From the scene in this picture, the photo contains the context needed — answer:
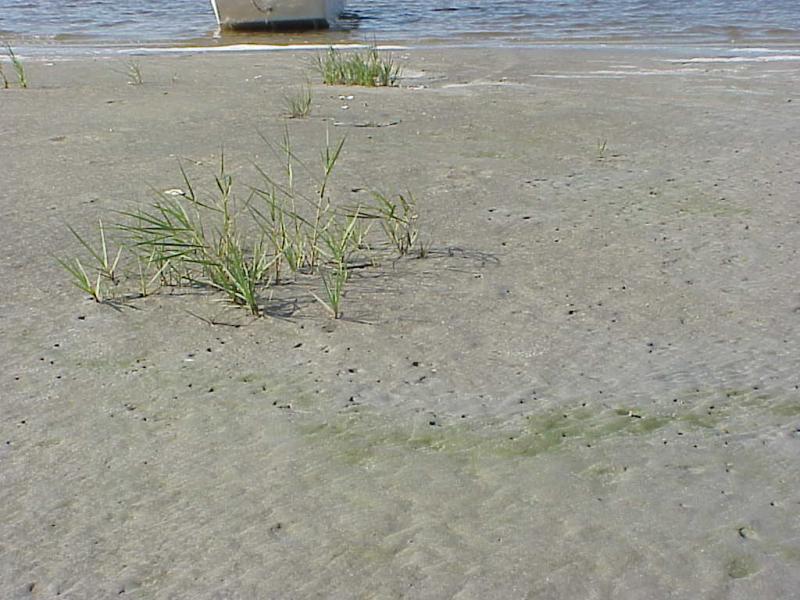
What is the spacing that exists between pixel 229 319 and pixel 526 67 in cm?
682

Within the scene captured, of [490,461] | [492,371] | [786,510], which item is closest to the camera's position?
[786,510]

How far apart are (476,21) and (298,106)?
27.2 feet

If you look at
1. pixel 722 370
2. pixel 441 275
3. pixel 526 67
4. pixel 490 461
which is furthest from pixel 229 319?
pixel 526 67

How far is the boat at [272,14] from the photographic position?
46.9ft

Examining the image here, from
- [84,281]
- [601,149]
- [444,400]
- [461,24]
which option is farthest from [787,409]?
[461,24]

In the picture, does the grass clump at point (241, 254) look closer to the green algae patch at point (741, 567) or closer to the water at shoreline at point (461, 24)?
the green algae patch at point (741, 567)

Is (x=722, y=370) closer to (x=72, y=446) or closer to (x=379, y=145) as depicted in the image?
(x=72, y=446)

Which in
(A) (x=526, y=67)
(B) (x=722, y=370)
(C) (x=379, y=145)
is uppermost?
(B) (x=722, y=370)

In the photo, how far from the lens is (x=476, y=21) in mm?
14305

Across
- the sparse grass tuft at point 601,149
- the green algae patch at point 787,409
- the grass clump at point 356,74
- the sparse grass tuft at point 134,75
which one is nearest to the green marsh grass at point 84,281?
the green algae patch at point 787,409

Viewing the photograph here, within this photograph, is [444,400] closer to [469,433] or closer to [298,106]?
[469,433]

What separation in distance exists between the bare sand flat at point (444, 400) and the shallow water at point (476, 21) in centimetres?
804

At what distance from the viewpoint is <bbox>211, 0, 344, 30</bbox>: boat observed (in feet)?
46.9

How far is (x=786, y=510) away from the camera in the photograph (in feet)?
7.82
